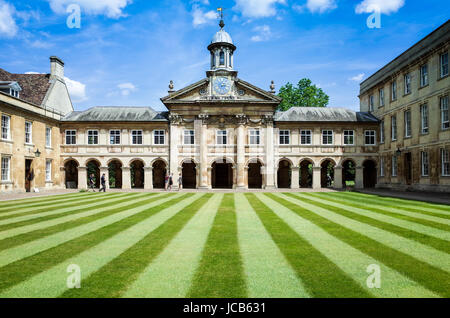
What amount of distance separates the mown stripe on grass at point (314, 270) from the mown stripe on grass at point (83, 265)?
3568mm

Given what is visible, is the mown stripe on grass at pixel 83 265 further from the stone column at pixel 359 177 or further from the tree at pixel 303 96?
the tree at pixel 303 96

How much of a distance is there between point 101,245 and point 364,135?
3413 centimetres

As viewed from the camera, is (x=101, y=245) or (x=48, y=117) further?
(x=48, y=117)

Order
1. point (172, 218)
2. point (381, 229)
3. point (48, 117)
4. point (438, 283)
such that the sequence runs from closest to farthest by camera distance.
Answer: point (438, 283), point (381, 229), point (172, 218), point (48, 117)

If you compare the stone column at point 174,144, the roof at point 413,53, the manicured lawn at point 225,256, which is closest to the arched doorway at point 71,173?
the stone column at point 174,144

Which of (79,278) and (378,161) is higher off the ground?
(378,161)

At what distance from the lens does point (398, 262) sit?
20.1 feet

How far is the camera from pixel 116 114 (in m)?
36.7

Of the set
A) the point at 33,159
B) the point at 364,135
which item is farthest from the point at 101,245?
the point at 364,135

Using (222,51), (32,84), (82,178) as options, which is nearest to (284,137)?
(222,51)

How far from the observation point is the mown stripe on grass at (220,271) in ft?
15.2

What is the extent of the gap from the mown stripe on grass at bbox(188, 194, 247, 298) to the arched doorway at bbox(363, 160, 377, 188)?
109ft

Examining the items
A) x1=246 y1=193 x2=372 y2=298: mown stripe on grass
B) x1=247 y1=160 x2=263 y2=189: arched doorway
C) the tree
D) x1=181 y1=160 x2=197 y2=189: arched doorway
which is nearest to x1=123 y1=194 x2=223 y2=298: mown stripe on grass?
x1=246 y1=193 x2=372 y2=298: mown stripe on grass
